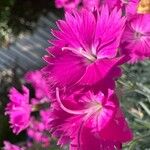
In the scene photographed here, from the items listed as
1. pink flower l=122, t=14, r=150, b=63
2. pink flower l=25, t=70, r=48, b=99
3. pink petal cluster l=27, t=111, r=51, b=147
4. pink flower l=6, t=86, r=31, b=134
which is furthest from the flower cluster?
pink petal cluster l=27, t=111, r=51, b=147

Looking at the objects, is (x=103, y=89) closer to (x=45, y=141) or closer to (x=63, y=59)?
(x=63, y=59)

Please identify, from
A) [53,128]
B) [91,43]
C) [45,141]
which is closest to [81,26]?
[91,43]

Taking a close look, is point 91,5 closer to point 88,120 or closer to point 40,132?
point 88,120

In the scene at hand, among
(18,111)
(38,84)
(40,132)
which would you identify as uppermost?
(18,111)

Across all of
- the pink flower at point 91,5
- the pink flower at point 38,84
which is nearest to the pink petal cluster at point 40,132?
the pink flower at point 38,84

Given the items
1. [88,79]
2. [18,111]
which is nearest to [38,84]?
[18,111]

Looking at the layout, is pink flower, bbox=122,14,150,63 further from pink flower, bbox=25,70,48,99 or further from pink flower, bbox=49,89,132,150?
pink flower, bbox=25,70,48,99
